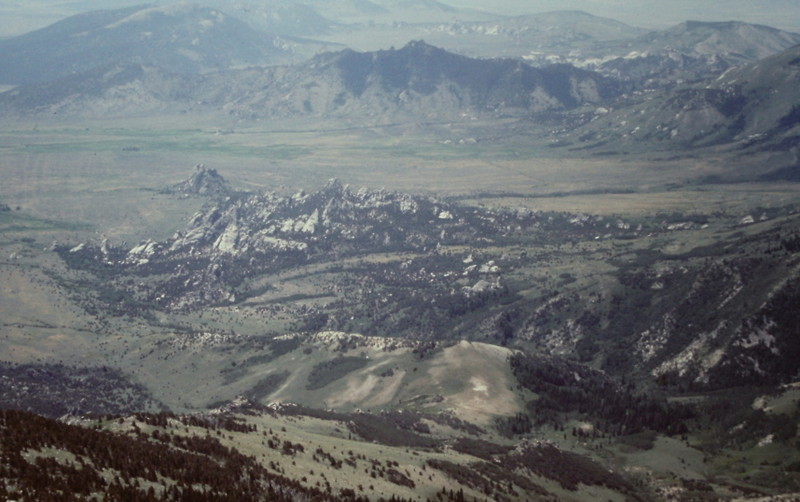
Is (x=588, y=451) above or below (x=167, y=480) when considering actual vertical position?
below

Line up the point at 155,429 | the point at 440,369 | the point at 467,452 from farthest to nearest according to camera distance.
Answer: the point at 440,369 < the point at 467,452 < the point at 155,429

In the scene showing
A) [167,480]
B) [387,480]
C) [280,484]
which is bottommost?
[387,480]

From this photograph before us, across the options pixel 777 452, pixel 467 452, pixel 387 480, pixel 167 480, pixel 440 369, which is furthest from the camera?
pixel 440 369

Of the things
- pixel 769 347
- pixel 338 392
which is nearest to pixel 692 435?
pixel 769 347

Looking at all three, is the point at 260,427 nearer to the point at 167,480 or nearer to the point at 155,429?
the point at 155,429

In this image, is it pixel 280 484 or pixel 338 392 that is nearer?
pixel 280 484

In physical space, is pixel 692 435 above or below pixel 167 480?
below

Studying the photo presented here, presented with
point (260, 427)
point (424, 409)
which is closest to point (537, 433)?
point (424, 409)

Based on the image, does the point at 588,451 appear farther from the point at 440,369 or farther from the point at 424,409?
the point at 440,369

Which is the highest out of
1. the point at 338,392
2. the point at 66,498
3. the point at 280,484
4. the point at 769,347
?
the point at 66,498
